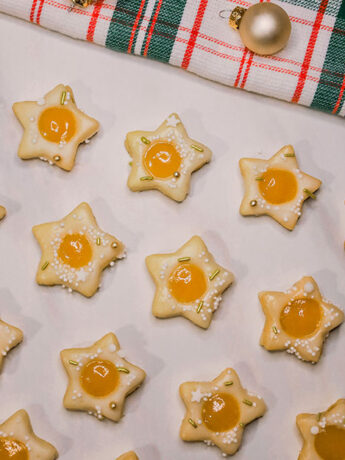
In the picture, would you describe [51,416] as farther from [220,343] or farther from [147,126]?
[147,126]

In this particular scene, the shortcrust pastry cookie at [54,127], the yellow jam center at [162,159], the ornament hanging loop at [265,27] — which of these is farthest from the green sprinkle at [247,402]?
the ornament hanging loop at [265,27]

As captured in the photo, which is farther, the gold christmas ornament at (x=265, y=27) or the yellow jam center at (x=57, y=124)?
the yellow jam center at (x=57, y=124)

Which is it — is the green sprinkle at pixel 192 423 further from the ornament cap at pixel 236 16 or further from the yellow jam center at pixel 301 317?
the ornament cap at pixel 236 16

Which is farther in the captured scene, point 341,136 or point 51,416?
point 341,136

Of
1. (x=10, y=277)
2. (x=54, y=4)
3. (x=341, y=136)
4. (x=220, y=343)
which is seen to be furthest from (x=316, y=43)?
(x=10, y=277)

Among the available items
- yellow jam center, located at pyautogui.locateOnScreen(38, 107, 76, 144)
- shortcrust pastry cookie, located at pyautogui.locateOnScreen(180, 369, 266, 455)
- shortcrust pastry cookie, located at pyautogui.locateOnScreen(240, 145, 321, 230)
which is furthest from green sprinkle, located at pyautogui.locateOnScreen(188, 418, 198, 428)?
yellow jam center, located at pyautogui.locateOnScreen(38, 107, 76, 144)
